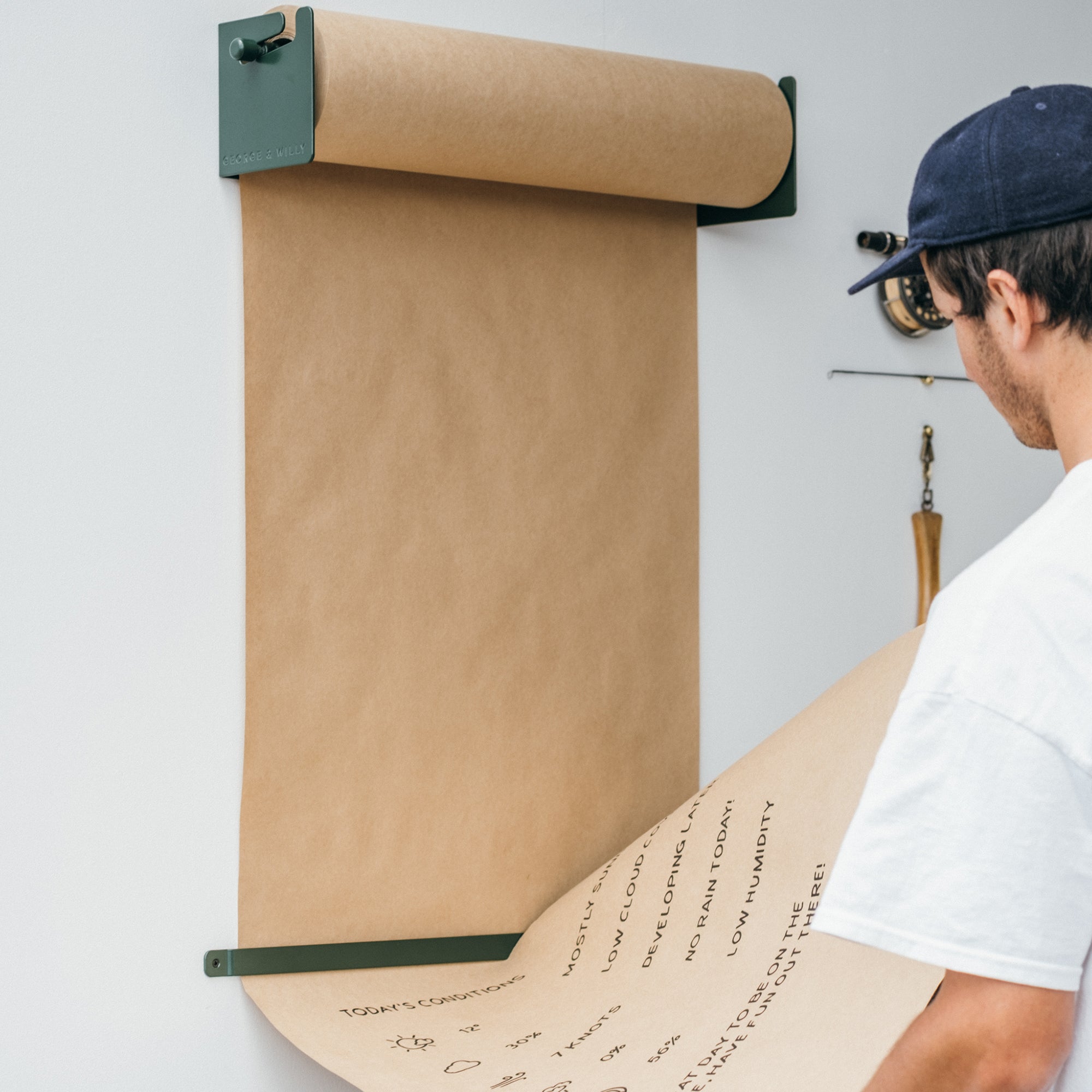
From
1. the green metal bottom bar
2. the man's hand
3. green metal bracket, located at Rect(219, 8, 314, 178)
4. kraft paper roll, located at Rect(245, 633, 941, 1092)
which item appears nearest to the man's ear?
the man's hand

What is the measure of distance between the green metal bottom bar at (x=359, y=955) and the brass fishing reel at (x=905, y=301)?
793 mm

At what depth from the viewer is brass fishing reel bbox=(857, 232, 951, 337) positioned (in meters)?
1.50

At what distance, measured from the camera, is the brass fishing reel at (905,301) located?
150 centimetres

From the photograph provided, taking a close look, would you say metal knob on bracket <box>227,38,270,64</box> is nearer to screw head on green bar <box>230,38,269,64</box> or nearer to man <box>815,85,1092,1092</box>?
screw head on green bar <box>230,38,269,64</box>

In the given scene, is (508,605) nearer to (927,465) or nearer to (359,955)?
(359,955)

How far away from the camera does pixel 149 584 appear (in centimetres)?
114

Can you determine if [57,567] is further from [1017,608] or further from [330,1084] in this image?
[1017,608]

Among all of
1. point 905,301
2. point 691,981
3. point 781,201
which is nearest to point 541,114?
point 781,201

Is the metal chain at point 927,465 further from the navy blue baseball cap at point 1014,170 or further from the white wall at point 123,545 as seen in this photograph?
the navy blue baseball cap at point 1014,170

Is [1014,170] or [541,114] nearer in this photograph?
[1014,170]

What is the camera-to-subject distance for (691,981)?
109 cm

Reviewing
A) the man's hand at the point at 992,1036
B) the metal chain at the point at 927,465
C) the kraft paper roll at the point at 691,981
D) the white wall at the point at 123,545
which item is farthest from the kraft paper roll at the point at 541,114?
the man's hand at the point at 992,1036

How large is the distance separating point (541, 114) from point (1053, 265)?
620 mm

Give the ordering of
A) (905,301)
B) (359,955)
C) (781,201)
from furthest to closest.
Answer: (905,301)
(781,201)
(359,955)
